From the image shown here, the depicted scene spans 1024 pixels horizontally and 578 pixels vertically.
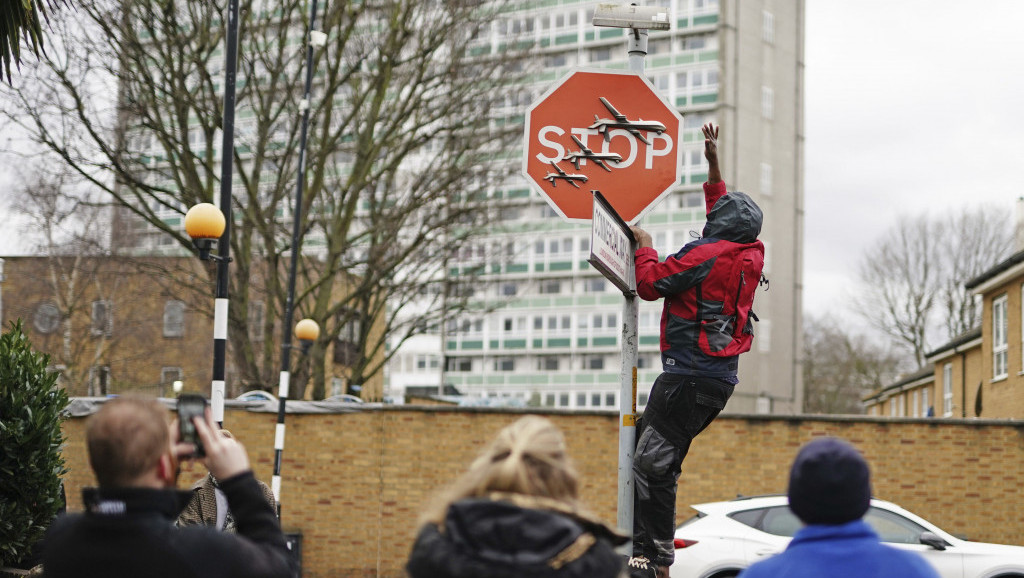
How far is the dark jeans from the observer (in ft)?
16.1

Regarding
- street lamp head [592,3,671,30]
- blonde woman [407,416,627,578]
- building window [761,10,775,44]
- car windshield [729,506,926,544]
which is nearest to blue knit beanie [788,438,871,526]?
blonde woman [407,416,627,578]

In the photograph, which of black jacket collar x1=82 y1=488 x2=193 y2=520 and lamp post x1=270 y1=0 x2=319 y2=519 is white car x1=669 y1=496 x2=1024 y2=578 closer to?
black jacket collar x1=82 y1=488 x2=193 y2=520

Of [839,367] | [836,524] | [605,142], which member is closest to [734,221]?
[605,142]

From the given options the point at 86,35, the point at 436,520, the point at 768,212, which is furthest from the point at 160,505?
the point at 768,212

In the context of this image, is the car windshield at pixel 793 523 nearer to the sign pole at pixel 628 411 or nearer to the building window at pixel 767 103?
the sign pole at pixel 628 411

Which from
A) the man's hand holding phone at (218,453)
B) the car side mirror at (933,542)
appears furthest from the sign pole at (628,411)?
the car side mirror at (933,542)

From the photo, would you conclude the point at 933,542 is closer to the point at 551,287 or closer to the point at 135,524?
the point at 135,524

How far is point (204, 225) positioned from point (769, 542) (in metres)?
6.63

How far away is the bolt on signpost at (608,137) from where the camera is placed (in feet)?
18.4

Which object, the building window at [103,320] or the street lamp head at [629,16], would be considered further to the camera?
the building window at [103,320]

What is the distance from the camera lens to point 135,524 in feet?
8.71

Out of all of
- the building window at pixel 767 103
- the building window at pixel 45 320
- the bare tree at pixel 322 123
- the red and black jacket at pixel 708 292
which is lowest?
the red and black jacket at pixel 708 292

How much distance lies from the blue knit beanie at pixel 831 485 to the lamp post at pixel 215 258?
952 cm

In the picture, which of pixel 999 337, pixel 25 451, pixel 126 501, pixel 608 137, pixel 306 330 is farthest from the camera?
pixel 999 337
